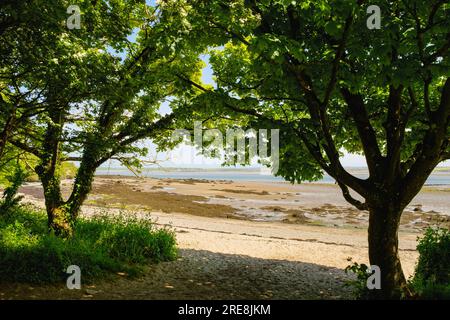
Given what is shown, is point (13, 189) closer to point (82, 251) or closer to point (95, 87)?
point (82, 251)

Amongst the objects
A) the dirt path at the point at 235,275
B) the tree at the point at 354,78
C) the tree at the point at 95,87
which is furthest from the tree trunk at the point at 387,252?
the tree at the point at 95,87

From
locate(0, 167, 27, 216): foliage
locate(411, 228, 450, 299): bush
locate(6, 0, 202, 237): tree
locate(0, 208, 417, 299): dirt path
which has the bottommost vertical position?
locate(0, 208, 417, 299): dirt path

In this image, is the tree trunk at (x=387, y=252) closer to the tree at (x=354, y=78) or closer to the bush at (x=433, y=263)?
the tree at (x=354, y=78)

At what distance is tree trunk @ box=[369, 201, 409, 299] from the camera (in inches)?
304

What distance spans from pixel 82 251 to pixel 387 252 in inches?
299

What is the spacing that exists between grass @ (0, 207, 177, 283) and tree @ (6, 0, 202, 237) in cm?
125

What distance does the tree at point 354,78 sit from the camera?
592cm

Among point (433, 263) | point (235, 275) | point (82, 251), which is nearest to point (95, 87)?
point (82, 251)

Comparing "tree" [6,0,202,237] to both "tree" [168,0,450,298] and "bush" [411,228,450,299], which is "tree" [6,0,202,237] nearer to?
"tree" [168,0,450,298]

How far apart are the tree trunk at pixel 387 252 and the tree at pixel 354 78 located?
2 cm

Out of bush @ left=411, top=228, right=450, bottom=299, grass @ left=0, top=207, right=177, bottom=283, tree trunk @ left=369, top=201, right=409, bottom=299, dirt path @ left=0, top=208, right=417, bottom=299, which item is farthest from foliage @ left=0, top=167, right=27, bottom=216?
bush @ left=411, top=228, right=450, bottom=299

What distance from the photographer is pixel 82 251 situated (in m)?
9.15

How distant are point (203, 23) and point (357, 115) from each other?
4.11 meters
